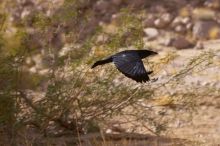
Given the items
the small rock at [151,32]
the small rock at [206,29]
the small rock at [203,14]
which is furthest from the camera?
the small rock at [203,14]

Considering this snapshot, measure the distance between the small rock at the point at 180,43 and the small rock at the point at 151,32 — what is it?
42cm

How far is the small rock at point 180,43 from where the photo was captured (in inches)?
377

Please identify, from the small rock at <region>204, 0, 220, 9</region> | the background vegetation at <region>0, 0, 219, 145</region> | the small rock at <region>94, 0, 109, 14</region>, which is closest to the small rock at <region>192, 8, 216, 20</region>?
the small rock at <region>204, 0, 220, 9</region>

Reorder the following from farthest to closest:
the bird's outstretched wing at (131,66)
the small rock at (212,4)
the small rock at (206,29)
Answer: the small rock at (212,4) < the small rock at (206,29) < the bird's outstretched wing at (131,66)

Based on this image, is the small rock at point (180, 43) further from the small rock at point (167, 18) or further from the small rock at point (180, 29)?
the small rock at point (167, 18)

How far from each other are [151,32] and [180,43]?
2.13 ft

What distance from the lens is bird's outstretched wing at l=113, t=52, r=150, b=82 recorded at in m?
3.60

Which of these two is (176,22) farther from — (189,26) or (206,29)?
(206,29)

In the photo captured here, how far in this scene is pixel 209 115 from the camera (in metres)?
6.92

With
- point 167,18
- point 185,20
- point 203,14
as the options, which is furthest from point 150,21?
point 203,14

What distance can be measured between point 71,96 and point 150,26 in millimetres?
4866

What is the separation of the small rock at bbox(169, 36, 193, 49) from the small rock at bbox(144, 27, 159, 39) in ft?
1.37

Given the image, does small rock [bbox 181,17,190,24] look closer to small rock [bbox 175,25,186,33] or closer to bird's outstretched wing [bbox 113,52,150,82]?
small rock [bbox 175,25,186,33]

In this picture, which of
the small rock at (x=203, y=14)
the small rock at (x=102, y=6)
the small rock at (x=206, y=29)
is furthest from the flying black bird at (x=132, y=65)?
the small rock at (x=102, y=6)
